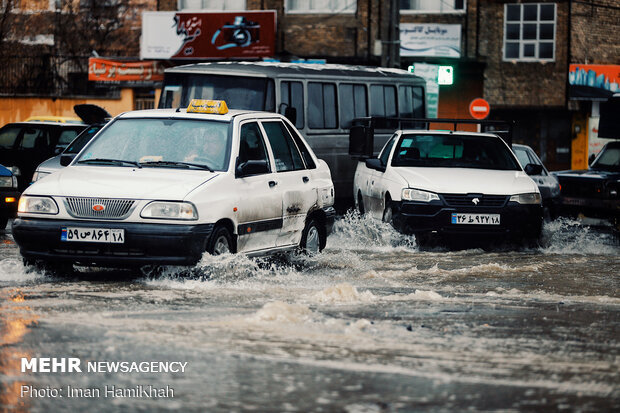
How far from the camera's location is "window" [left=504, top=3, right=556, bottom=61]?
39469 millimetres

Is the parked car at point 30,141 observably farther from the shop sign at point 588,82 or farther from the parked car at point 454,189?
the shop sign at point 588,82

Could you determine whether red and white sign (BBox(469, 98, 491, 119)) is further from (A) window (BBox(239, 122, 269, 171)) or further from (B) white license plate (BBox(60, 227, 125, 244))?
(B) white license plate (BBox(60, 227, 125, 244))

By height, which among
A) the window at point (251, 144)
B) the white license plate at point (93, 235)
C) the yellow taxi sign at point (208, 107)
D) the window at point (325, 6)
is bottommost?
A: the white license plate at point (93, 235)

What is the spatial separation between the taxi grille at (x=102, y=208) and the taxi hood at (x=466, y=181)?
5853 millimetres

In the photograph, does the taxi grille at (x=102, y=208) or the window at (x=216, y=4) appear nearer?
the taxi grille at (x=102, y=208)

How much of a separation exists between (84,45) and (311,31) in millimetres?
11940

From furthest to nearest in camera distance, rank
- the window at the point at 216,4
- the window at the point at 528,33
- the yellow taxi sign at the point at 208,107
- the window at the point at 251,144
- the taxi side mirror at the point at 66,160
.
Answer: the window at the point at 216,4 < the window at the point at 528,33 < the taxi side mirror at the point at 66,160 < the yellow taxi sign at the point at 208,107 < the window at the point at 251,144

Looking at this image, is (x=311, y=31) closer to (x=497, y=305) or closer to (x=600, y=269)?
(x=600, y=269)

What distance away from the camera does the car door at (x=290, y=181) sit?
39.1 feet

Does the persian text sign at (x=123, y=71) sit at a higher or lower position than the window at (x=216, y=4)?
lower

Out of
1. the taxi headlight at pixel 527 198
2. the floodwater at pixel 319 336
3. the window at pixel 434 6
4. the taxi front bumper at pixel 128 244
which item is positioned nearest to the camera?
the floodwater at pixel 319 336

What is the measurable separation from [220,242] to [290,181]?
66.9 inches

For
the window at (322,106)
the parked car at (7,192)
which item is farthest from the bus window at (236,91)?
the parked car at (7,192)

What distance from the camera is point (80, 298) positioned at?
9203 millimetres
